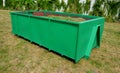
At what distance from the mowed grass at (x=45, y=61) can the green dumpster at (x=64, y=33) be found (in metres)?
0.23

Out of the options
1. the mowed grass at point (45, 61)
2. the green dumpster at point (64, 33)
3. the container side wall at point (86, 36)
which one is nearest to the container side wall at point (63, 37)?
the green dumpster at point (64, 33)

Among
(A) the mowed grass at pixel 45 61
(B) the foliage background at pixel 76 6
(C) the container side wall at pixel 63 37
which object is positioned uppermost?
(B) the foliage background at pixel 76 6

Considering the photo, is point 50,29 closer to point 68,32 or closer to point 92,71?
point 68,32

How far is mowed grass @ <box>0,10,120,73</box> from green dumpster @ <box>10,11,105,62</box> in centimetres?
23

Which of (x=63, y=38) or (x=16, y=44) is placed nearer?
(x=63, y=38)

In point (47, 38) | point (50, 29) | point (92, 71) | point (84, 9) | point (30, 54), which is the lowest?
point (92, 71)

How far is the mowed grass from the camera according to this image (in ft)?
12.0

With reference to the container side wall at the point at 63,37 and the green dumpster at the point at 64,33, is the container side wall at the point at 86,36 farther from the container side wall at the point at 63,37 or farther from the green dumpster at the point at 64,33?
the container side wall at the point at 63,37

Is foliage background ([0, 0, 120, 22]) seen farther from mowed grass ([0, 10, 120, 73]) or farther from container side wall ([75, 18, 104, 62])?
container side wall ([75, 18, 104, 62])

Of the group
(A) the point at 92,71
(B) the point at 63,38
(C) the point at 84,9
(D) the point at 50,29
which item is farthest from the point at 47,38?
(C) the point at 84,9

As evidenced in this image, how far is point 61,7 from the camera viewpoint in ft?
39.7

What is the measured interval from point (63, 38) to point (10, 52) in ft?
6.30

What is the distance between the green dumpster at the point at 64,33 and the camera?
3648 millimetres

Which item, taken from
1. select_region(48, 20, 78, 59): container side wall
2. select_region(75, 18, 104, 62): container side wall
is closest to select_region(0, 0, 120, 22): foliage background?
select_region(75, 18, 104, 62): container side wall
